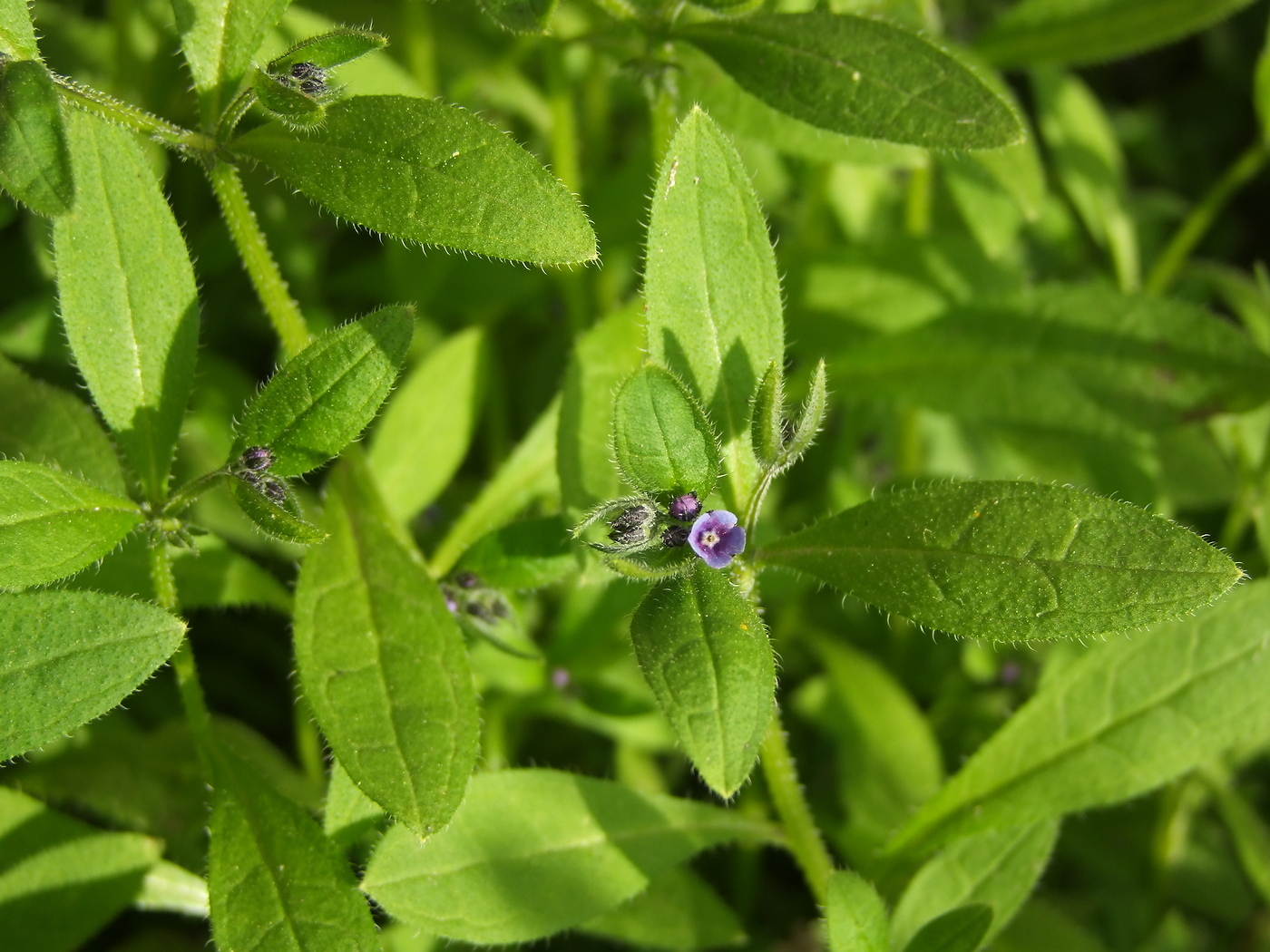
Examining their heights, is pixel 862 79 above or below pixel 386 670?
above

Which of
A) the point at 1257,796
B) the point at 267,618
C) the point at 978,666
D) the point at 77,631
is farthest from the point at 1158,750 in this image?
the point at 267,618

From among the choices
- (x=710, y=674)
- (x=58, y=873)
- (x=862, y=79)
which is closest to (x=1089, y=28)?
(x=862, y=79)

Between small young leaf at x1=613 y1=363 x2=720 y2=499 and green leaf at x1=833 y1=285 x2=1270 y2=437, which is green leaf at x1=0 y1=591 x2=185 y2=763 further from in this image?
green leaf at x1=833 y1=285 x2=1270 y2=437

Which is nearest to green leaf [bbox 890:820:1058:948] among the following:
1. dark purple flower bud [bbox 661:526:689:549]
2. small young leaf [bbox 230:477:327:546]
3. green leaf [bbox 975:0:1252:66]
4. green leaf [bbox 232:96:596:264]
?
dark purple flower bud [bbox 661:526:689:549]

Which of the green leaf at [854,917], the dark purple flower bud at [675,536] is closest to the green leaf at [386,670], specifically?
the dark purple flower bud at [675,536]

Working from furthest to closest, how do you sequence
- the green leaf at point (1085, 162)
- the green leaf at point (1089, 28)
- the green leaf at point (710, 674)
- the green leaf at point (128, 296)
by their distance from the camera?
1. the green leaf at point (1085, 162)
2. the green leaf at point (1089, 28)
3. the green leaf at point (128, 296)
4. the green leaf at point (710, 674)

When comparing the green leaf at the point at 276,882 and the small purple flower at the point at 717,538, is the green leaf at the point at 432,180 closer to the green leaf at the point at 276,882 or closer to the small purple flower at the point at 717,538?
the small purple flower at the point at 717,538

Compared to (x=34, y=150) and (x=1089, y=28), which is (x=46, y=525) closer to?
(x=34, y=150)

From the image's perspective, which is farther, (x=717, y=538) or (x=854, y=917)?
(x=854, y=917)
